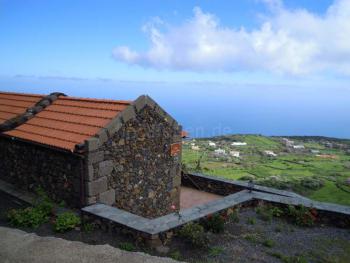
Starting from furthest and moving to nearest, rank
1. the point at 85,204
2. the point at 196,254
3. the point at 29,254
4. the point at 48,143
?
the point at 48,143
the point at 85,204
the point at 196,254
the point at 29,254

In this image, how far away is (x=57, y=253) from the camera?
5973 mm

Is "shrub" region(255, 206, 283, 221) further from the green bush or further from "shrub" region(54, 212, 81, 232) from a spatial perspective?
the green bush

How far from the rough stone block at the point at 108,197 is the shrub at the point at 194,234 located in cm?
264

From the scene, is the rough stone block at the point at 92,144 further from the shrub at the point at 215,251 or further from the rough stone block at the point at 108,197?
the shrub at the point at 215,251

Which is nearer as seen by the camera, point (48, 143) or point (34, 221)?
point (34, 221)

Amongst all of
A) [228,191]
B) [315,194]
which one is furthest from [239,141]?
[228,191]

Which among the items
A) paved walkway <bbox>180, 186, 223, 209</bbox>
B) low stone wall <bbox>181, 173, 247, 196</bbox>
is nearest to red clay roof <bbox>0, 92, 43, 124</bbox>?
paved walkway <bbox>180, 186, 223, 209</bbox>

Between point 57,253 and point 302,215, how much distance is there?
254 inches

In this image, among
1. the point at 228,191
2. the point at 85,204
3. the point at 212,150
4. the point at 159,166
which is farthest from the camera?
the point at 212,150

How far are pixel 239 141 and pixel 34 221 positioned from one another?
248 ft

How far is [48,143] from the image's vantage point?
952 cm

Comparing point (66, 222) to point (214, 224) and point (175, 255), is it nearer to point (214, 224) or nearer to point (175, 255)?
point (175, 255)

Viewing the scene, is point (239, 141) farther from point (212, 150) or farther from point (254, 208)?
point (254, 208)

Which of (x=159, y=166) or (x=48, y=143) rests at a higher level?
(x=48, y=143)
